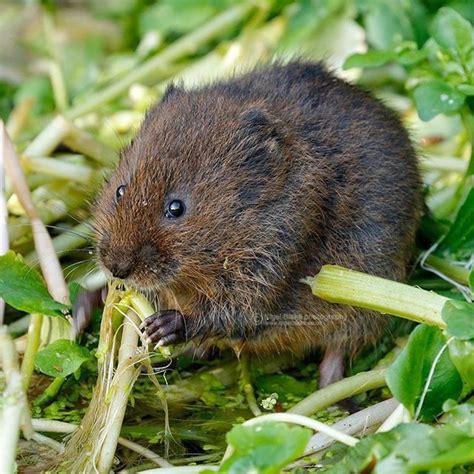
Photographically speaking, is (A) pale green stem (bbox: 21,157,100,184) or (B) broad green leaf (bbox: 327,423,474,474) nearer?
(B) broad green leaf (bbox: 327,423,474,474)

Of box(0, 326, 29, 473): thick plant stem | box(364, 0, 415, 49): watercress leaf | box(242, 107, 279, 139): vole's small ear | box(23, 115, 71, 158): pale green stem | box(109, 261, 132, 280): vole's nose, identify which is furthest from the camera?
box(364, 0, 415, 49): watercress leaf

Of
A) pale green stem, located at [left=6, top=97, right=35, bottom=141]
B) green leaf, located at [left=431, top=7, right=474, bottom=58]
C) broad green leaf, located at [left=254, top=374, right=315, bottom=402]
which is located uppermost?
green leaf, located at [left=431, top=7, right=474, bottom=58]

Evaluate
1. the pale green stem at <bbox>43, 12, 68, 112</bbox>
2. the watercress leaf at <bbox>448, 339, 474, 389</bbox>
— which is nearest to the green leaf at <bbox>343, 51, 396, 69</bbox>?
the watercress leaf at <bbox>448, 339, 474, 389</bbox>

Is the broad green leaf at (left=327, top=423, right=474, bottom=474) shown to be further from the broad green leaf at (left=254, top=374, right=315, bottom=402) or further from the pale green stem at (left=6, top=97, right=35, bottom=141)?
the pale green stem at (left=6, top=97, right=35, bottom=141)

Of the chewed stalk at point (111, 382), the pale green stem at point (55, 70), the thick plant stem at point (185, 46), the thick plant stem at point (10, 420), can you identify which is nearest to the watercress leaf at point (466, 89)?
the chewed stalk at point (111, 382)

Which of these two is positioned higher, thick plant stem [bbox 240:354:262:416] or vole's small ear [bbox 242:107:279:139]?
vole's small ear [bbox 242:107:279:139]

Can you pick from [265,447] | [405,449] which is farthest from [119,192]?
[405,449]

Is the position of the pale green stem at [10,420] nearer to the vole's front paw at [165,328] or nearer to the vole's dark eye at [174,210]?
the vole's front paw at [165,328]

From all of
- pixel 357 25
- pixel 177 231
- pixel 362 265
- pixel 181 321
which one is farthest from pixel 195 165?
pixel 357 25
